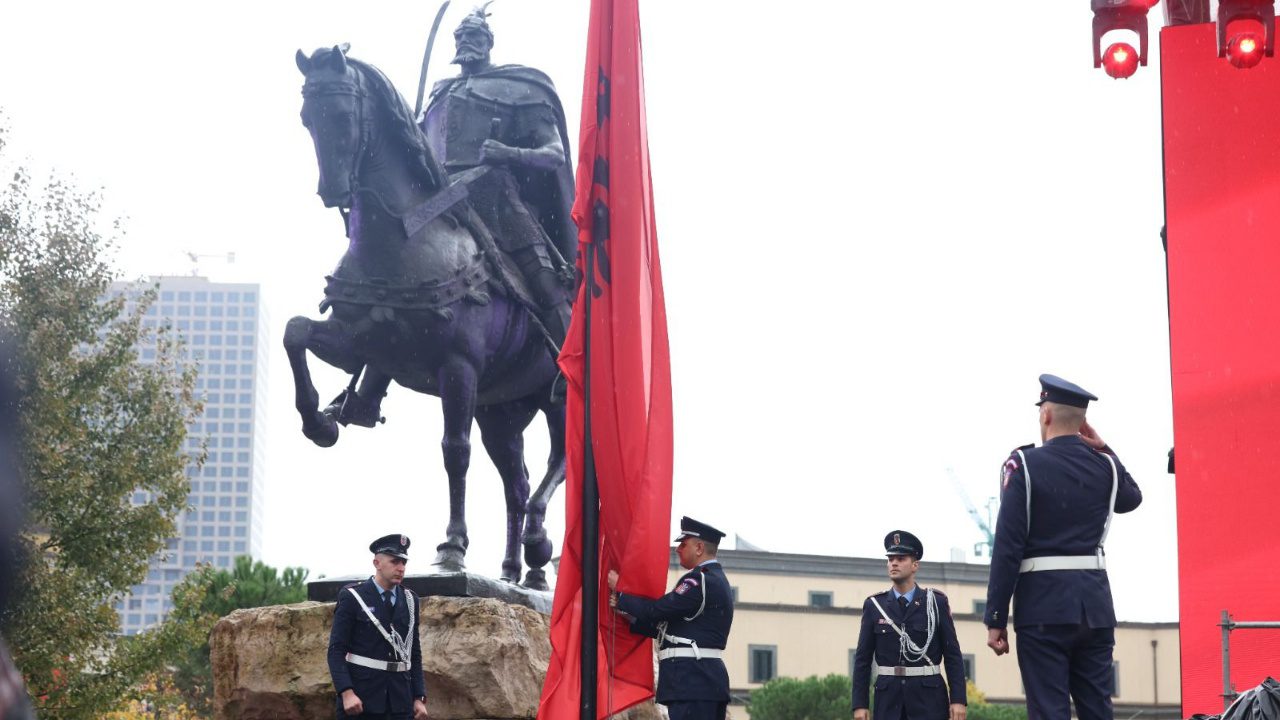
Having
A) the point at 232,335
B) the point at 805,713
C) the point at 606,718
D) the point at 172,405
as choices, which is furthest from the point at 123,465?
the point at 232,335

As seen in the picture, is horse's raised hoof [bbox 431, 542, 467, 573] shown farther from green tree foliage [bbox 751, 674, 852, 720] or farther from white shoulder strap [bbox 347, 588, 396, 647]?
green tree foliage [bbox 751, 674, 852, 720]

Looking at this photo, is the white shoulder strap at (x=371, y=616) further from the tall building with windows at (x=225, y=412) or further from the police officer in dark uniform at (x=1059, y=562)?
the tall building with windows at (x=225, y=412)

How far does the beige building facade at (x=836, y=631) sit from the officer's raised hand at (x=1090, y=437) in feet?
199

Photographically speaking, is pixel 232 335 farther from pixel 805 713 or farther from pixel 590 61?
pixel 590 61

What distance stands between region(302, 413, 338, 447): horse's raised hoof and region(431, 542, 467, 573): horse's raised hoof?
84 centimetres

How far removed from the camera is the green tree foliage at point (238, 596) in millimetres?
34094

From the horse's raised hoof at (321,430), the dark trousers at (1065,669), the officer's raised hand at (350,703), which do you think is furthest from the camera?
the horse's raised hoof at (321,430)

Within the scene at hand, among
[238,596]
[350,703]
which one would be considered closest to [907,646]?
[350,703]

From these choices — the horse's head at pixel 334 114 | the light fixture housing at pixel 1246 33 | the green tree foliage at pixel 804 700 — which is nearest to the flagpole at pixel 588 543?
the horse's head at pixel 334 114

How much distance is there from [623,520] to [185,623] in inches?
796

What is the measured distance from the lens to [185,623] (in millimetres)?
24828

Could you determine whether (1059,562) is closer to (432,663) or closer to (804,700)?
(432,663)

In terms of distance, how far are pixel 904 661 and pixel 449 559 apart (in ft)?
7.60

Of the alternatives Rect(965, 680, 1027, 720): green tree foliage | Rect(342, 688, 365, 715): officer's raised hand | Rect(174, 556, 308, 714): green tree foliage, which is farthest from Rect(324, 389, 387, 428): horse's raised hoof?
Rect(965, 680, 1027, 720): green tree foliage
